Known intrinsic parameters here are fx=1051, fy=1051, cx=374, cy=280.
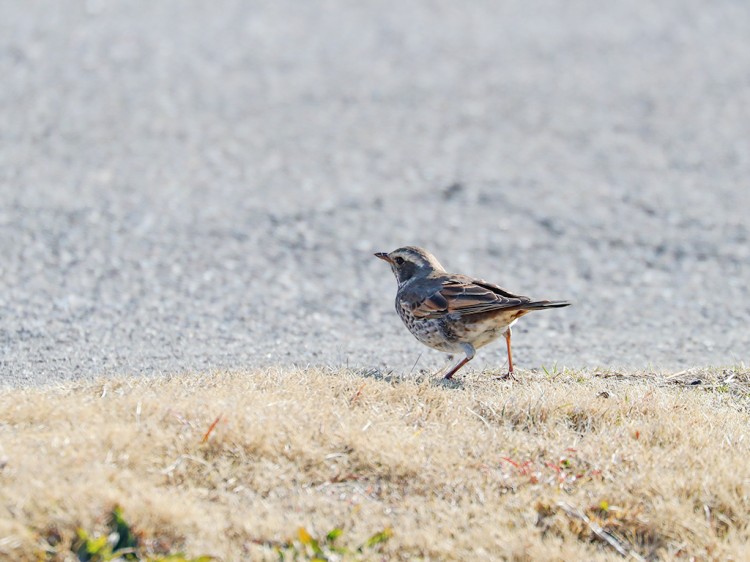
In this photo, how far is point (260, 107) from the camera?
17.8 metres

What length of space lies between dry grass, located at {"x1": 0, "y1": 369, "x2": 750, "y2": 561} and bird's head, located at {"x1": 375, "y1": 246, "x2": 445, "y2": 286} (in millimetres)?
2183

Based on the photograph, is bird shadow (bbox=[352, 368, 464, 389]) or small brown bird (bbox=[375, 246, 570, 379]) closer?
bird shadow (bbox=[352, 368, 464, 389])

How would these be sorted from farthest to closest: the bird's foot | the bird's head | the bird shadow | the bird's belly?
1. the bird's head
2. the bird's belly
3. the bird's foot
4. the bird shadow

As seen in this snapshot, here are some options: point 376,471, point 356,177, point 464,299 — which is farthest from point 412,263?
point 356,177

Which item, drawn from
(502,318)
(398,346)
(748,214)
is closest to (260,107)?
(748,214)

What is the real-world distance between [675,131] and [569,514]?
13356 millimetres

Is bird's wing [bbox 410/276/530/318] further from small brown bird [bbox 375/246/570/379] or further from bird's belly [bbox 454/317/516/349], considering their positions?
bird's belly [bbox 454/317/516/349]

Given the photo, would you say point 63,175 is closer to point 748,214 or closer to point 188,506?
point 748,214

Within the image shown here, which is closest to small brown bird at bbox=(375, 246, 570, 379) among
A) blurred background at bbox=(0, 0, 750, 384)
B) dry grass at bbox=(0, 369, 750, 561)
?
blurred background at bbox=(0, 0, 750, 384)

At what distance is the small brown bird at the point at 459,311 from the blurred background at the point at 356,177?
0.56 metres

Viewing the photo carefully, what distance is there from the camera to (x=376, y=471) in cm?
570

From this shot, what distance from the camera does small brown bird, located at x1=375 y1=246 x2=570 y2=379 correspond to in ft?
25.5

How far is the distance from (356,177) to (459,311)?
7800 millimetres

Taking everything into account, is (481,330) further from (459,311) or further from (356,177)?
(356,177)
